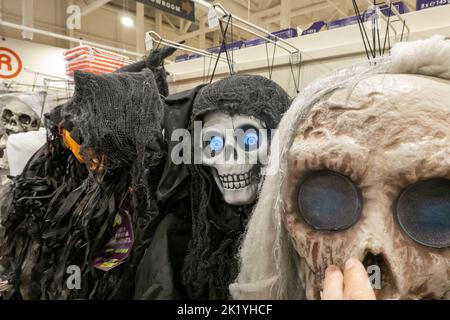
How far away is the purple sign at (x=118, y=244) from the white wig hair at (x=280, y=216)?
43cm

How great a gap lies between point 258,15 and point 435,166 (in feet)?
14.3

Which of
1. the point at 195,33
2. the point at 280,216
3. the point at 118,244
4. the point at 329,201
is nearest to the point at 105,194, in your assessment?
the point at 118,244

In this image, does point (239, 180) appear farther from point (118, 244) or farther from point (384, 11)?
point (384, 11)

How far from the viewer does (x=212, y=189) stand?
34.0 inches

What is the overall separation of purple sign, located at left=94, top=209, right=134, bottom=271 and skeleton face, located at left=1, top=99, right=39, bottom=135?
1220 mm

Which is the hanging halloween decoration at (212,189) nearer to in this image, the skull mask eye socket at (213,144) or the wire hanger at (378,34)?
the skull mask eye socket at (213,144)

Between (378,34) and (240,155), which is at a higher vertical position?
(378,34)

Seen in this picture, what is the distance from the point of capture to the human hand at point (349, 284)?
0.42 m

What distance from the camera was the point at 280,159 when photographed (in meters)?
0.65

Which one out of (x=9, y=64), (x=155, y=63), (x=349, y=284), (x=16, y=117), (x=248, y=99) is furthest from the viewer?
(x=9, y=64)

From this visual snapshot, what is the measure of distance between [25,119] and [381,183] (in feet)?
6.53

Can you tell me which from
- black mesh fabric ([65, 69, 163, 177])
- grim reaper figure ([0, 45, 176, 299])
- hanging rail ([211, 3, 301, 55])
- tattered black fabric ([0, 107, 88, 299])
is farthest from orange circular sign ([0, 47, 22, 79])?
hanging rail ([211, 3, 301, 55])

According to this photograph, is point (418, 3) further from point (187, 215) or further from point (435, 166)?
point (187, 215)

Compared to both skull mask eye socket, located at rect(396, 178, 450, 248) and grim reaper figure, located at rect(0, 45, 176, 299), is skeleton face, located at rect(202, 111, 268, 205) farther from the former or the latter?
skull mask eye socket, located at rect(396, 178, 450, 248)
